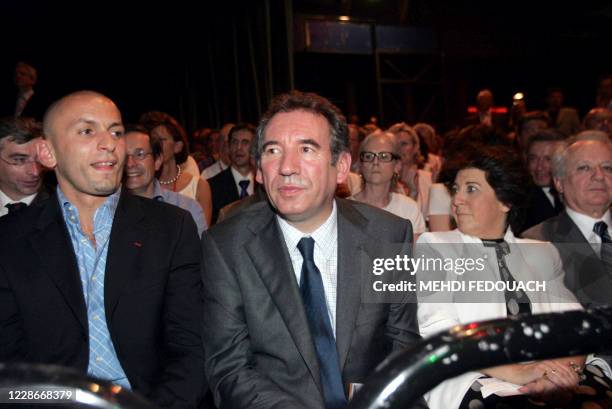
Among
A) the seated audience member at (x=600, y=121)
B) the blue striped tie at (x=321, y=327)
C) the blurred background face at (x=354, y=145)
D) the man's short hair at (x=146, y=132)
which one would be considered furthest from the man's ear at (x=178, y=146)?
the seated audience member at (x=600, y=121)

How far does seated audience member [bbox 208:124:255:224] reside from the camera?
504 cm

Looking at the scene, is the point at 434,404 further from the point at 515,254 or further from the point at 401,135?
the point at 401,135

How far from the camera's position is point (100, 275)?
1960mm

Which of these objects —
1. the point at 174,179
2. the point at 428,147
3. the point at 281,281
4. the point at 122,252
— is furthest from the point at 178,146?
the point at 428,147

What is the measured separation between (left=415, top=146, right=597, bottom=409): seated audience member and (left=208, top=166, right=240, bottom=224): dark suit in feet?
9.14

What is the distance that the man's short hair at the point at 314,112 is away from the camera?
1.94 m

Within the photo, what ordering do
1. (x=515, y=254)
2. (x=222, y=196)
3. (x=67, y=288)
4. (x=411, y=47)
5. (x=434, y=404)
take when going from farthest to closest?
(x=411, y=47) < (x=222, y=196) < (x=515, y=254) < (x=434, y=404) < (x=67, y=288)

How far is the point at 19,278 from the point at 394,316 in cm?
137

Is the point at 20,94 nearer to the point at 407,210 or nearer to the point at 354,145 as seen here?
the point at 354,145

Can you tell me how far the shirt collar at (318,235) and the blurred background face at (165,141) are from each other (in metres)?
2.78

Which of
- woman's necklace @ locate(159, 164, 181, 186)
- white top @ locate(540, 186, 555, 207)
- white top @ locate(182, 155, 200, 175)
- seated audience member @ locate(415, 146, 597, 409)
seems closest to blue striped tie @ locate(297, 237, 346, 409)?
seated audience member @ locate(415, 146, 597, 409)

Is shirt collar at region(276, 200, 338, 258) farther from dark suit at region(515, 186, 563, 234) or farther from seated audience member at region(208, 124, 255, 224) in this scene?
seated audience member at region(208, 124, 255, 224)

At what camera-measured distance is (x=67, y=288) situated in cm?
186

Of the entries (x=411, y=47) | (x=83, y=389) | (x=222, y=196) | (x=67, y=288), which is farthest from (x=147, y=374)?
(x=411, y=47)
